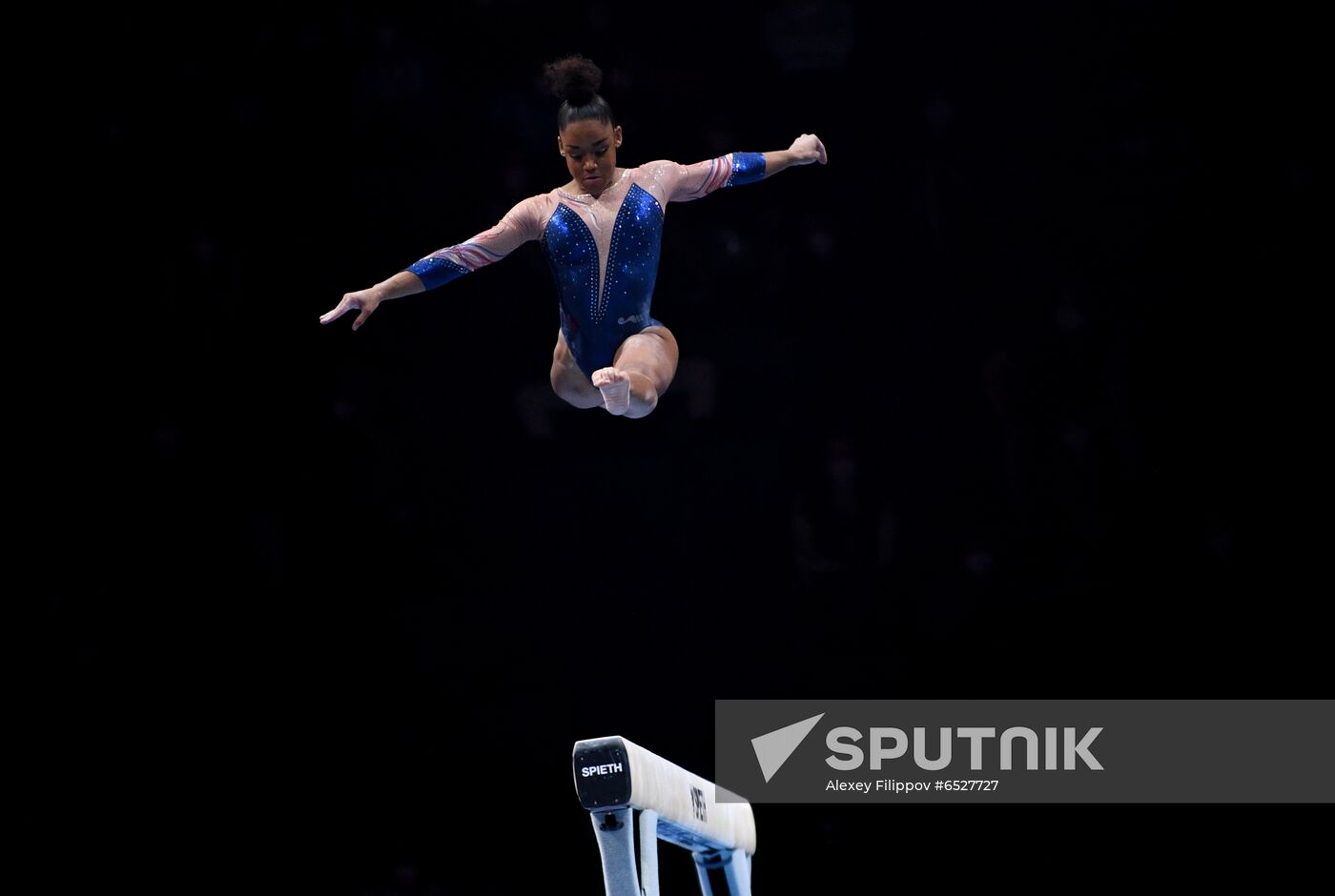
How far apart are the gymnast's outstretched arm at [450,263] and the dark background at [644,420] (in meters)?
1.92

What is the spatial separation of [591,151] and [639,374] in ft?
2.07

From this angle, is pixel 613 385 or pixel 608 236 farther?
pixel 608 236

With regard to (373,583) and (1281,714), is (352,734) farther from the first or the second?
(1281,714)

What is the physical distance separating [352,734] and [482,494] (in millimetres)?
1043

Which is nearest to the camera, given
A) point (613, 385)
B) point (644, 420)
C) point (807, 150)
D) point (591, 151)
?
point (613, 385)

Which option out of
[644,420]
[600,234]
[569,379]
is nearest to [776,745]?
[644,420]

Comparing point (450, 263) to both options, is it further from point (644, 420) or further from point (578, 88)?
point (644, 420)

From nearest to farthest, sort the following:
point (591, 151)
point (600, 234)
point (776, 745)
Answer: point (591, 151) → point (600, 234) → point (776, 745)

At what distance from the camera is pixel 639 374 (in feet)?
14.1

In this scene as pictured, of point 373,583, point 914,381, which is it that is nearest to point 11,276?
point 373,583

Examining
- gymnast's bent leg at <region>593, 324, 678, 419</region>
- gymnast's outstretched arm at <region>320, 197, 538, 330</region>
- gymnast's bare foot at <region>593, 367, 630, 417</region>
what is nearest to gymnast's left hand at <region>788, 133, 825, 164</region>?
gymnast's bent leg at <region>593, 324, 678, 419</region>

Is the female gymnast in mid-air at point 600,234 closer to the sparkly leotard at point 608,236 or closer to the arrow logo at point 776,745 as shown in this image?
the sparkly leotard at point 608,236

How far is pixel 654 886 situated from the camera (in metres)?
4.12

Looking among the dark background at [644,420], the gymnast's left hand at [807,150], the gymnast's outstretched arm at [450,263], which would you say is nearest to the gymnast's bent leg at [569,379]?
the gymnast's outstretched arm at [450,263]
